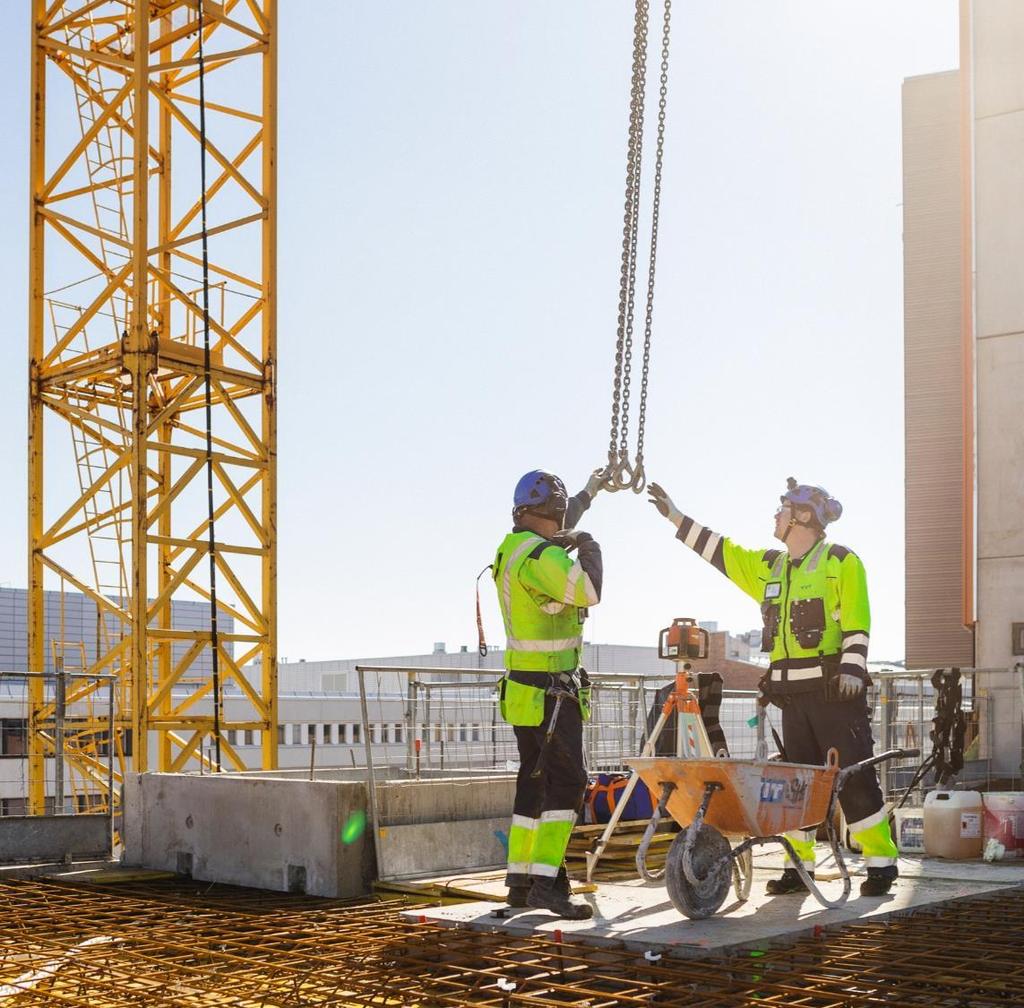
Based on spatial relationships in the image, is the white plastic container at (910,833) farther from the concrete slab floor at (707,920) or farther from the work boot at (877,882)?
the work boot at (877,882)

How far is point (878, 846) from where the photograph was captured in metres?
7.13

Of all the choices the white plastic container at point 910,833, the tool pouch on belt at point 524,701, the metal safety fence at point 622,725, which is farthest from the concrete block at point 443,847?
the white plastic container at point 910,833

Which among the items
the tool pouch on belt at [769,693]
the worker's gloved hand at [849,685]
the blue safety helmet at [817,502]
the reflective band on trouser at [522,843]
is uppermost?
the blue safety helmet at [817,502]

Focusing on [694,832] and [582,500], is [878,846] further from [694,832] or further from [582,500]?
[582,500]

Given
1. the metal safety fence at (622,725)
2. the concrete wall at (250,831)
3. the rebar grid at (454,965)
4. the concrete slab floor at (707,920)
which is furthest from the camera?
the metal safety fence at (622,725)

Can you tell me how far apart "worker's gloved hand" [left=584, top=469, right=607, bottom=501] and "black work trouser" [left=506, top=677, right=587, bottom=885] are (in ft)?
4.40

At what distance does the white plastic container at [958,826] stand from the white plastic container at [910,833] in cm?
23

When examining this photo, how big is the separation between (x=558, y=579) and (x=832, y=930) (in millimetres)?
1995

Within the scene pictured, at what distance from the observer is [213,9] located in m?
22.6

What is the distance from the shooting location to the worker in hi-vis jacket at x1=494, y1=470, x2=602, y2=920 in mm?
6559

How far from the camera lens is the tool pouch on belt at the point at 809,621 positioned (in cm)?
736

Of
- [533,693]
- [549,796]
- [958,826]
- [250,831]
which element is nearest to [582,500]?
[533,693]

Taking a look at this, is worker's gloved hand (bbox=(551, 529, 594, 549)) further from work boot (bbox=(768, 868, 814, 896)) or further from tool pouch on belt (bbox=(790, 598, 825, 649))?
work boot (bbox=(768, 868, 814, 896))

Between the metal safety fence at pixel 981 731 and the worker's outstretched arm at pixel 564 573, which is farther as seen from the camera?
the metal safety fence at pixel 981 731
